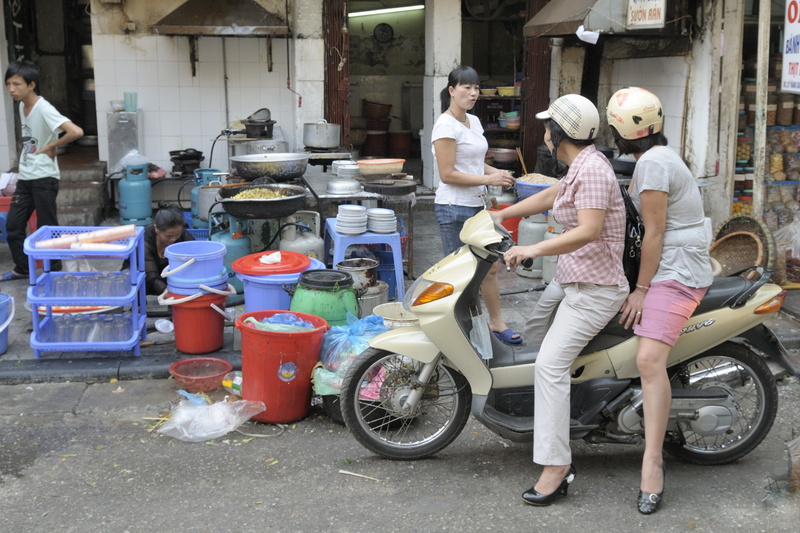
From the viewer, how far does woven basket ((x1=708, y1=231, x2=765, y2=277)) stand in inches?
275

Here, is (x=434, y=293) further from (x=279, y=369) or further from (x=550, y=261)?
(x=550, y=261)

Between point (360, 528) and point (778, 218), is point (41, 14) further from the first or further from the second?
point (360, 528)

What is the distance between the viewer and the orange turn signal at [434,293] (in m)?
4.28

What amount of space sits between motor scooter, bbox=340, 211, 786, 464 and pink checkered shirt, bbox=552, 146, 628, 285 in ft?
0.99

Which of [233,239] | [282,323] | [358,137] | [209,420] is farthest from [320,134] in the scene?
[209,420]

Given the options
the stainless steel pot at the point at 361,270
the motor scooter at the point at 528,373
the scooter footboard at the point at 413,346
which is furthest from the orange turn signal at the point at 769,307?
the stainless steel pot at the point at 361,270

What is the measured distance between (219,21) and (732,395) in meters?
7.94

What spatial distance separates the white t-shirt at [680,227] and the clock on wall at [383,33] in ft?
42.6

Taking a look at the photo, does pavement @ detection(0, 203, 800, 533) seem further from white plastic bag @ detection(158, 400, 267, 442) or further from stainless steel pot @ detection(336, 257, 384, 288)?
stainless steel pot @ detection(336, 257, 384, 288)

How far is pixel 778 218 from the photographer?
8266 mm

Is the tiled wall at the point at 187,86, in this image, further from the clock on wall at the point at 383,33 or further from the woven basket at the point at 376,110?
the clock on wall at the point at 383,33

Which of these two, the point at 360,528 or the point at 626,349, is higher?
the point at 626,349

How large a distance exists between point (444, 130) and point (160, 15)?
6.62 m

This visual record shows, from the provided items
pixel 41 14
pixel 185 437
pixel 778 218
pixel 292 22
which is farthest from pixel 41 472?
pixel 41 14
